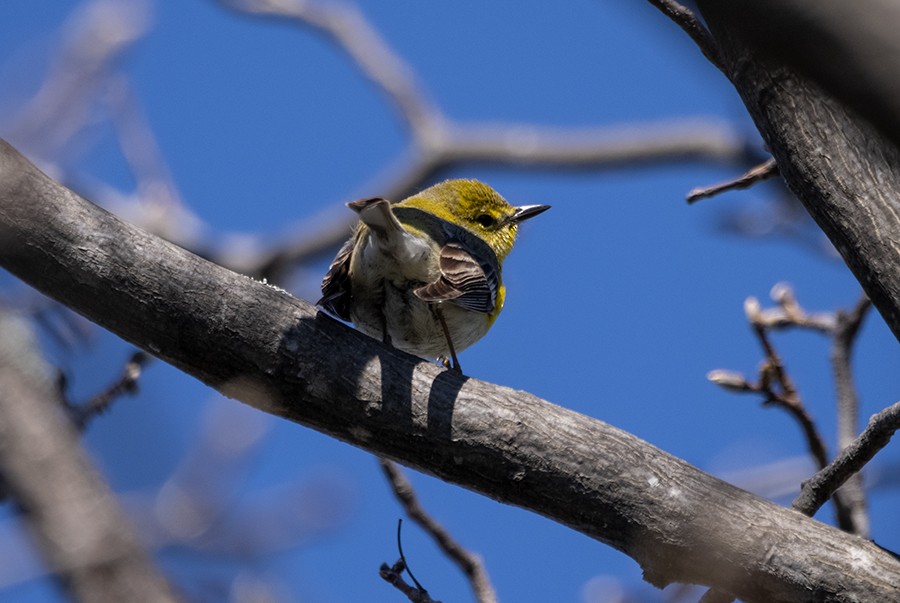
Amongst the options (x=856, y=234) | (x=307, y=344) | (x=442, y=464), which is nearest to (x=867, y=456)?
(x=856, y=234)

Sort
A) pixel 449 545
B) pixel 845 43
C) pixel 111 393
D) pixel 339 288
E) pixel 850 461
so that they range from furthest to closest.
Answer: pixel 339 288 < pixel 111 393 < pixel 449 545 < pixel 850 461 < pixel 845 43

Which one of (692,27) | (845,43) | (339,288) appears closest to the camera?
(845,43)

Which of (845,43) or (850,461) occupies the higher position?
(845,43)

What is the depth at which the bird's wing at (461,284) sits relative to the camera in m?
4.41

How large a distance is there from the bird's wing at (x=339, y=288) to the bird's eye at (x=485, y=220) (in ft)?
5.54

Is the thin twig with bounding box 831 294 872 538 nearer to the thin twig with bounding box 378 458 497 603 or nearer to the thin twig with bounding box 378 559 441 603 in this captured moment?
the thin twig with bounding box 378 458 497 603

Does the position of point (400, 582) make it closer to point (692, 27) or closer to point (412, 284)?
point (412, 284)

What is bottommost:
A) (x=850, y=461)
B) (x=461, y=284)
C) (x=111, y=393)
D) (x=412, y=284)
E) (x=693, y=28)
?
(x=111, y=393)

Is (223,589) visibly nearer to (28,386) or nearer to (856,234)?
(28,386)

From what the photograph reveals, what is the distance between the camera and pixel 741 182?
388 centimetres

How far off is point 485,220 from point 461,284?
1.99 meters

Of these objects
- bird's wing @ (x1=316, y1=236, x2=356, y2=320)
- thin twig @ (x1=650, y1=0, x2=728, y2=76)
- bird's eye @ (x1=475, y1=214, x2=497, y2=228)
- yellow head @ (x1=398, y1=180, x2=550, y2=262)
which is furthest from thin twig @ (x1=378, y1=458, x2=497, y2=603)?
bird's eye @ (x1=475, y1=214, x2=497, y2=228)

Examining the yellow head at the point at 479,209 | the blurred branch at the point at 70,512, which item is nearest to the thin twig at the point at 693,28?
the blurred branch at the point at 70,512

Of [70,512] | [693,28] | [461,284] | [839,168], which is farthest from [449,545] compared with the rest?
[70,512]
